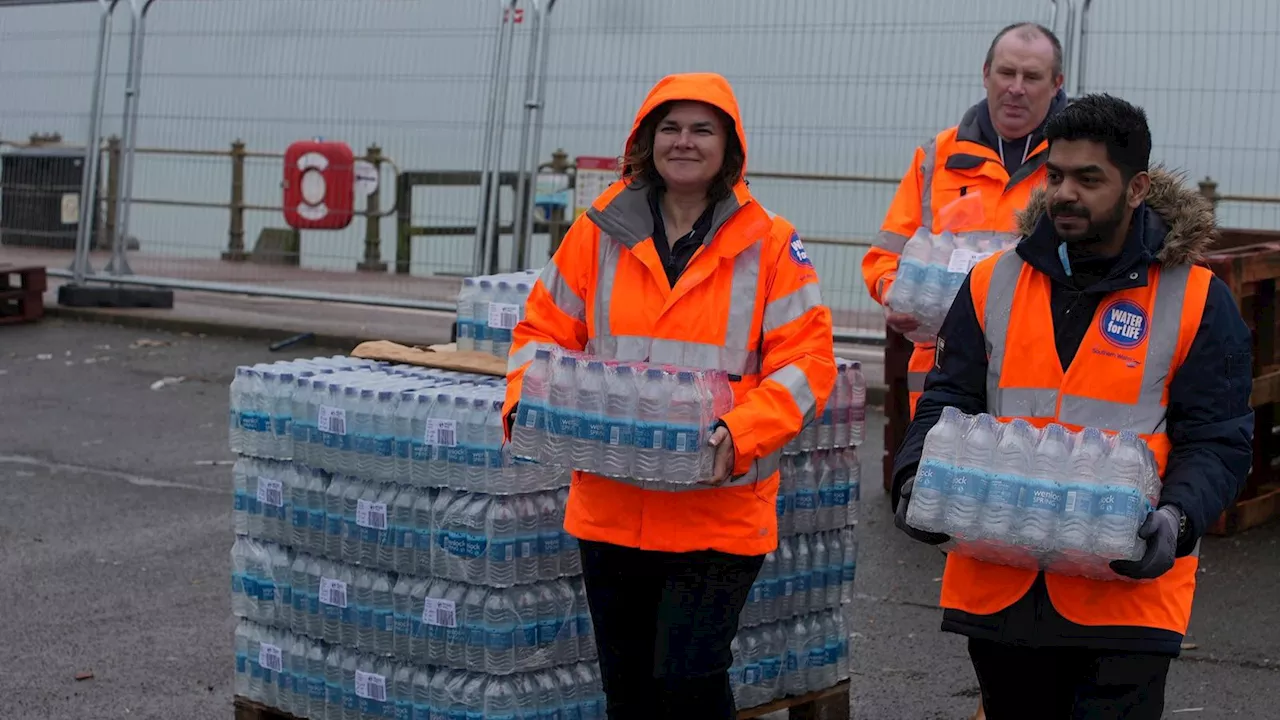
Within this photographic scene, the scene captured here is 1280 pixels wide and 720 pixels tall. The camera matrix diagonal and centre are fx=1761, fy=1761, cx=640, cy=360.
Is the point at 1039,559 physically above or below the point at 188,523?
above

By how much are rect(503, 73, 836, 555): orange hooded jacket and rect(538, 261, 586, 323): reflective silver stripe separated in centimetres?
4

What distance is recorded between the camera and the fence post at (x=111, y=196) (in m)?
16.6

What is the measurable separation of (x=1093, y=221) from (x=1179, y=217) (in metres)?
0.23

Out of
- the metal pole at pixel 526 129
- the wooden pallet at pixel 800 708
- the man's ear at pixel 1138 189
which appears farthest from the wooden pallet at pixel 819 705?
the metal pole at pixel 526 129

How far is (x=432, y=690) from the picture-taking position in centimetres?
555

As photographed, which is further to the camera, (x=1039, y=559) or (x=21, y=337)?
(x=21, y=337)

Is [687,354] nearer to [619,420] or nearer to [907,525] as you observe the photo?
[619,420]

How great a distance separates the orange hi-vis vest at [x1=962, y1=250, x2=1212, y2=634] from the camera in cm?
391

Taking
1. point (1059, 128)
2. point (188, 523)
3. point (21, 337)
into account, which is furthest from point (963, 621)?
point (21, 337)

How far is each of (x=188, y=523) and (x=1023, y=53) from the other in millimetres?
5038

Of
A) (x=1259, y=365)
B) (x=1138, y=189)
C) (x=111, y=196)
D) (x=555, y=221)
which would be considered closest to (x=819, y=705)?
(x=1138, y=189)

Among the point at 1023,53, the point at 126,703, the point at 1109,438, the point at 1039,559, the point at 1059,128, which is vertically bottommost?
the point at 126,703

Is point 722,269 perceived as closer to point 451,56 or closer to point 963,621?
point 963,621

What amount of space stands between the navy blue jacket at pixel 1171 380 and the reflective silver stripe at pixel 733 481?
0.54m
